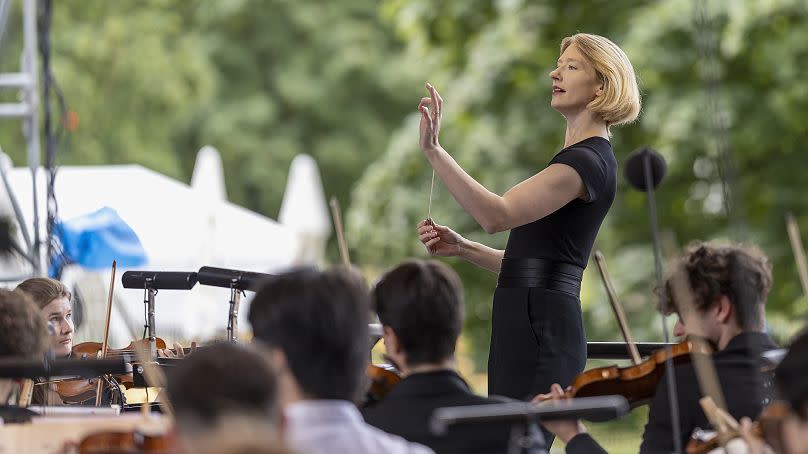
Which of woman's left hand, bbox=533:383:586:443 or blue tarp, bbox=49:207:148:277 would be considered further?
blue tarp, bbox=49:207:148:277

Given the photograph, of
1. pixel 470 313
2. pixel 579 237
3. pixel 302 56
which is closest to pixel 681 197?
pixel 470 313

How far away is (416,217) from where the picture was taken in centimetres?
1227

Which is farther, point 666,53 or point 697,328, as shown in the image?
point 666,53

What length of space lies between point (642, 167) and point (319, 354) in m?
1.37

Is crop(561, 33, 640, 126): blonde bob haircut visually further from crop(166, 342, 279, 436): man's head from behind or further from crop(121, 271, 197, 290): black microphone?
crop(166, 342, 279, 436): man's head from behind

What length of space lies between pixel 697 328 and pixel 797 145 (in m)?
7.42

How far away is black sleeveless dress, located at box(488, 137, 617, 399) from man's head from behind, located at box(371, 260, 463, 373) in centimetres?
83

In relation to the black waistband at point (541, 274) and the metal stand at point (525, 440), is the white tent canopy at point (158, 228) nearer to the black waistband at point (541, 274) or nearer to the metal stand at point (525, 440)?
the black waistband at point (541, 274)

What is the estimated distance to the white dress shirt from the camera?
8.29 ft

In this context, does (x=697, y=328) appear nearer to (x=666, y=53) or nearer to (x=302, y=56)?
(x=666, y=53)

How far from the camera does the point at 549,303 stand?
12.9ft

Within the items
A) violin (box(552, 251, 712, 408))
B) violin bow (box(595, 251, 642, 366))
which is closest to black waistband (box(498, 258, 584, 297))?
violin bow (box(595, 251, 642, 366))

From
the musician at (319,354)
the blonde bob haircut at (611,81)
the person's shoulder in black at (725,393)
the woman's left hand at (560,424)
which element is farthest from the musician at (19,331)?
the blonde bob haircut at (611,81)

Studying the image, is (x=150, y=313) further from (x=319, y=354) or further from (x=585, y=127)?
(x=319, y=354)
